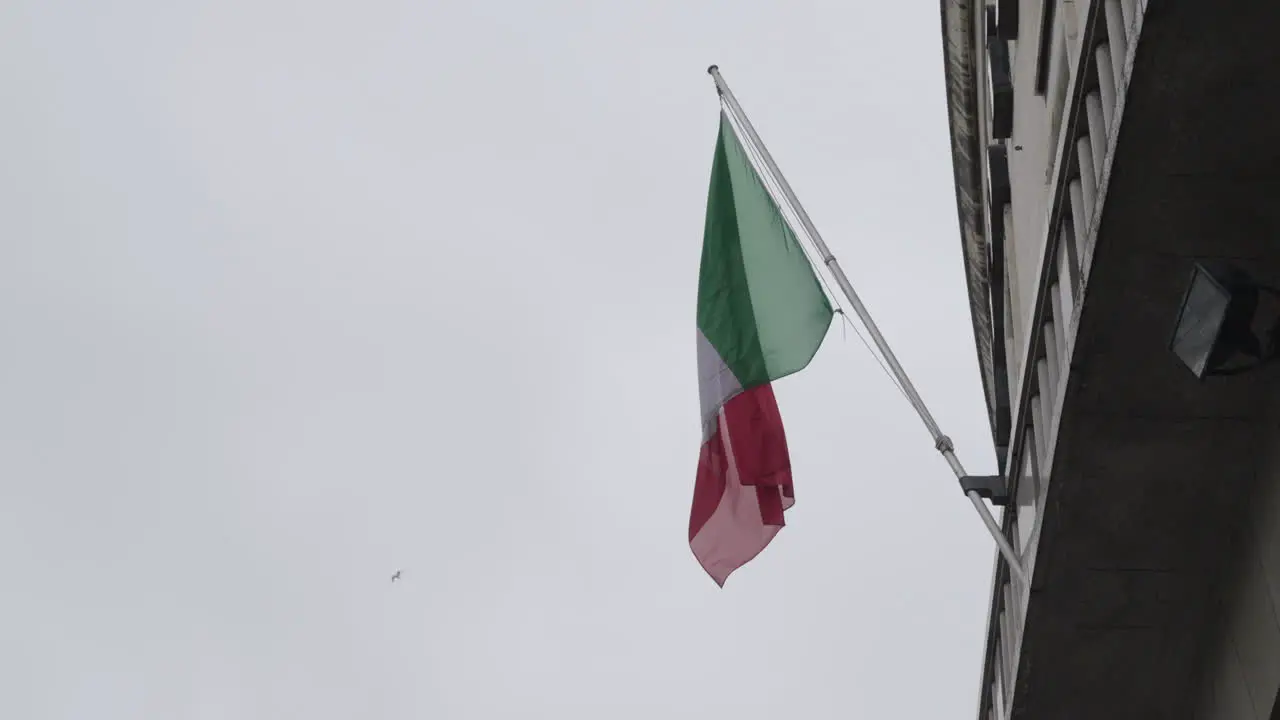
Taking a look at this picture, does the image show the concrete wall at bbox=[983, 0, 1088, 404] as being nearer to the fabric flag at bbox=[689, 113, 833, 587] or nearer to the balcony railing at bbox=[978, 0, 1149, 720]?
the balcony railing at bbox=[978, 0, 1149, 720]

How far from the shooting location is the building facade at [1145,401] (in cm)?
830

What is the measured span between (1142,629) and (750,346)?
394 centimetres

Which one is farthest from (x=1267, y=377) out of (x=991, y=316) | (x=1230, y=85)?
(x=991, y=316)

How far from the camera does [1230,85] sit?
814 cm

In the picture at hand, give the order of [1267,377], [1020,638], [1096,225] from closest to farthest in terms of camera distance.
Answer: [1096,225]
[1267,377]
[1020,638]

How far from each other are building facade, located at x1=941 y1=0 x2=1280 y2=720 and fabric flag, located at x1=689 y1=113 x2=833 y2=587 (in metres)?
2.03

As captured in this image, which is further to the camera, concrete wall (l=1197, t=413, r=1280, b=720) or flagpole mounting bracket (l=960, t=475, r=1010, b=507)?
flagpole mounting bracket (l=960, t=475, r=1010, b=507)

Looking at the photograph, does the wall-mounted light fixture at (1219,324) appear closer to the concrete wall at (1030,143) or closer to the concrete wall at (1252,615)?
the concrete wall at (1252,615)

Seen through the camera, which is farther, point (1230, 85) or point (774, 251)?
point (774, 251)

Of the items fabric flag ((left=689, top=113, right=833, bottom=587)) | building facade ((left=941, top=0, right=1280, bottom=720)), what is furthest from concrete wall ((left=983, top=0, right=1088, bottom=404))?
fabric flag ((left=689, top=113, right=833, bottom=587))

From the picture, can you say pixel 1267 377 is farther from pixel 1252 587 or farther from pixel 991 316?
pixel 991 316

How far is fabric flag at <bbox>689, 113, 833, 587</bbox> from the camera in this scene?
1236cm

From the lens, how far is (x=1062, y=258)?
10.6 meters

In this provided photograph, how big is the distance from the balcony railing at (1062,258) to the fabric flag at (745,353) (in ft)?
6.33
